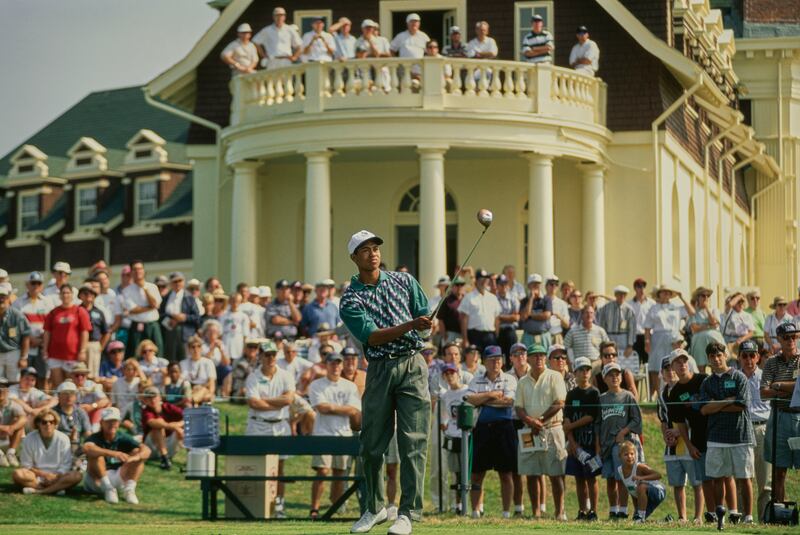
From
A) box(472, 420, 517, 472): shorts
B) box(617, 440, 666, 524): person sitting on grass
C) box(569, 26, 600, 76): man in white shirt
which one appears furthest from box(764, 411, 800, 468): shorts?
box(569, 26, 600, 76): man in white shirt

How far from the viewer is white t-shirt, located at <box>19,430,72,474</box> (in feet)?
71.3

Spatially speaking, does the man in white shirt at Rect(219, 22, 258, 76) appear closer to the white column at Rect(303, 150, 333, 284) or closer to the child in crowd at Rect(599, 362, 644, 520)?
the white column at Rect(303, 150, 333, 284)

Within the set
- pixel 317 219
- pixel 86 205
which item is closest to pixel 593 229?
pixel 317 219

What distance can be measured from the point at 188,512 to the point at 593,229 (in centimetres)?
1489

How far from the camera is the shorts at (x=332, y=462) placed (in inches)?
845

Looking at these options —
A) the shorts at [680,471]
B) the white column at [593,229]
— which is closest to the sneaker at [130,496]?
the shorts at [680,471]

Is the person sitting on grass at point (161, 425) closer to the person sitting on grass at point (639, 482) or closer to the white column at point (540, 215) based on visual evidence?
the person sitting on grass at point (639, 482)

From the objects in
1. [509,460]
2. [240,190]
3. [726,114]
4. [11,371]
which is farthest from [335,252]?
[509,460]

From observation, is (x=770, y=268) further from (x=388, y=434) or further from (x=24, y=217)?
(x=388, y=434)

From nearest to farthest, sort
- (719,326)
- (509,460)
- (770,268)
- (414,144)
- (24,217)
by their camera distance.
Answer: (509,460)
(719,326)
(414,144)
(770,268)
(24,217)

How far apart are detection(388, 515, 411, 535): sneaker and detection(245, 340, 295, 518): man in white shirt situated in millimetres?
8616

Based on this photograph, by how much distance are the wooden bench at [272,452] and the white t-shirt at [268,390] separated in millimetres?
1353

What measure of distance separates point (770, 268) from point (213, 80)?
71.1ft

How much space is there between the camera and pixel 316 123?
107 ft
